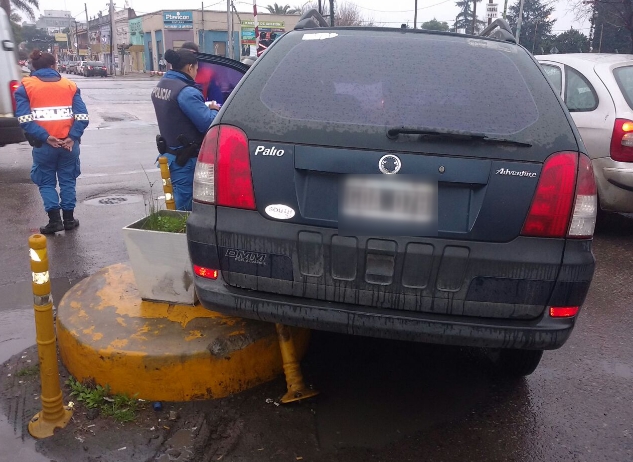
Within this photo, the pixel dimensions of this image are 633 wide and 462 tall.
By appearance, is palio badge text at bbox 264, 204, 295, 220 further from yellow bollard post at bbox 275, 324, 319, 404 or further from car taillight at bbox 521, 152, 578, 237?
car taillight at bbox 521, 152, 578, 237

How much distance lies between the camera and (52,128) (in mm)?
5883

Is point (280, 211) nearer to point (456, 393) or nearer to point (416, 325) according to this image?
point (416, 325)

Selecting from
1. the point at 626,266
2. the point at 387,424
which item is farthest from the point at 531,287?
the point at 626,266

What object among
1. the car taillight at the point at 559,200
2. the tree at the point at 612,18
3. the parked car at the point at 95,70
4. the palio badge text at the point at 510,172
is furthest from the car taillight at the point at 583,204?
the parked car at the point at 95,70

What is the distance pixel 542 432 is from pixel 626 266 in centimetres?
307

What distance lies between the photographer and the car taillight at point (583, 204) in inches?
97.8

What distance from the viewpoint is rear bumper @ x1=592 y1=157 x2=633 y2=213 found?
5.68m

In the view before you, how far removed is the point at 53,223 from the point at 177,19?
58.1 metres

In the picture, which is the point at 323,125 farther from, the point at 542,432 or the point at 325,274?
the point at 542,432

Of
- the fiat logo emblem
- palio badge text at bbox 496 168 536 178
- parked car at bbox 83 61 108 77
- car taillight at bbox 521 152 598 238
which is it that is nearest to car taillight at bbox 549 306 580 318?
car taillight at bbox 521 152 598 238

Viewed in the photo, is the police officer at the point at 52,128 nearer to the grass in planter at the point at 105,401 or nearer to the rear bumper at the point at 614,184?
the grass in planter at the point at 105,401

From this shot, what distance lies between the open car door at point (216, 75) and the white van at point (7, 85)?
4.58m

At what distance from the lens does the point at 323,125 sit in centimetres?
253

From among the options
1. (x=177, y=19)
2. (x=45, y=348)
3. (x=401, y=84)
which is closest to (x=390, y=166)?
(x=401, y=84)
